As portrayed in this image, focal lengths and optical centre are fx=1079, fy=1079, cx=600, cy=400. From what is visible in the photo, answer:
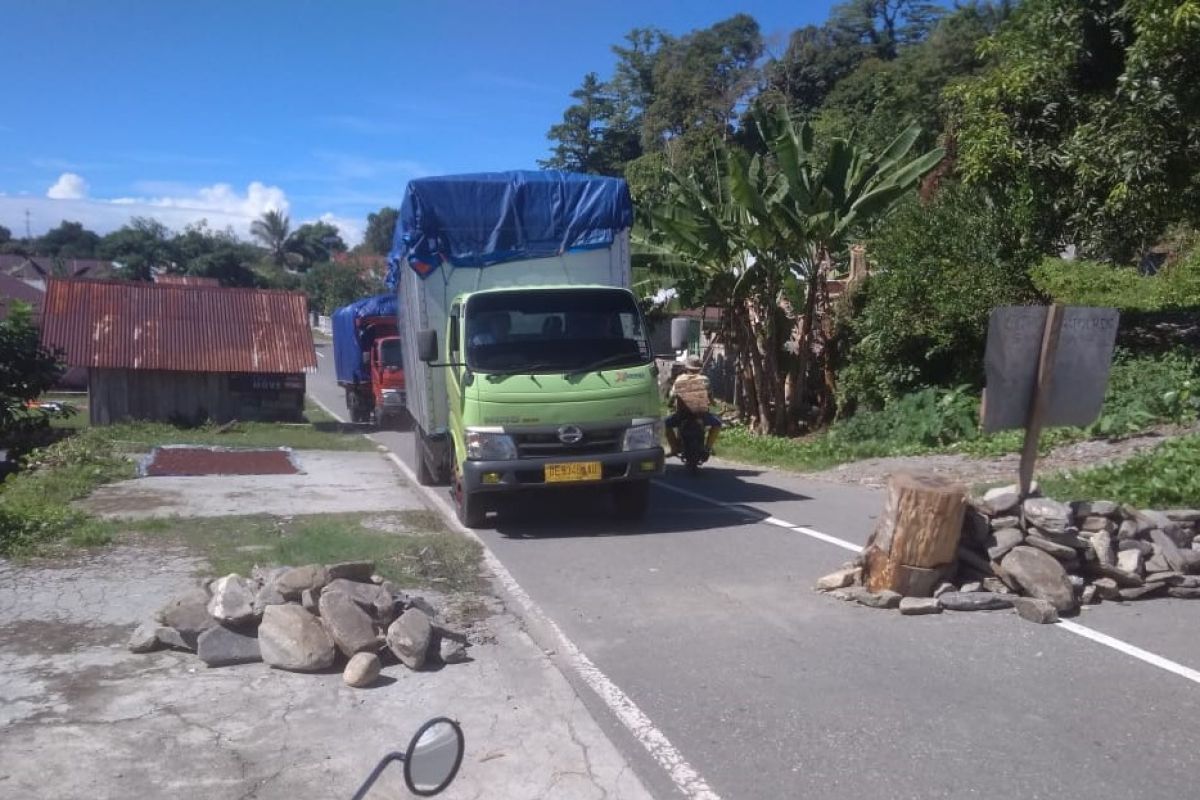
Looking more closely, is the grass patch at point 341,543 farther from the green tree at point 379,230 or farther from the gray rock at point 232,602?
the green tree at point 379,230

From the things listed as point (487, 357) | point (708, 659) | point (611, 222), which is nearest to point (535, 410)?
point (487, 357)

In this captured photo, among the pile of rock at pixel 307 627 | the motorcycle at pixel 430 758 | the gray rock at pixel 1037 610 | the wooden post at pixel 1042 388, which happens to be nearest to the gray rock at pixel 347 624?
the pile of rock at pixel 307 627

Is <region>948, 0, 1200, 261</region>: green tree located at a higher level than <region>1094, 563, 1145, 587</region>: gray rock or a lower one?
higher

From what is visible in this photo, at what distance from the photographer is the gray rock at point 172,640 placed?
6371mm

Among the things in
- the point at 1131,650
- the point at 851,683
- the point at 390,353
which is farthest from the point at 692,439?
the point at 390,353

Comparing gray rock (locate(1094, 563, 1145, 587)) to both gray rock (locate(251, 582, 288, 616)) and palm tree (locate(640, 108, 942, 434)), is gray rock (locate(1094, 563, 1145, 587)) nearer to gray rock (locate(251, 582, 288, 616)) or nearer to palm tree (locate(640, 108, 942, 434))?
gray rock (locate(251, 582, 288, 616))

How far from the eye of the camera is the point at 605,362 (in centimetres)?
1040

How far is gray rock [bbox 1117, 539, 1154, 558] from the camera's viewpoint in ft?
25.2

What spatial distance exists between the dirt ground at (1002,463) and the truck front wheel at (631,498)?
3158mm

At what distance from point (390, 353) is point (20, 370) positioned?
23.8 feet

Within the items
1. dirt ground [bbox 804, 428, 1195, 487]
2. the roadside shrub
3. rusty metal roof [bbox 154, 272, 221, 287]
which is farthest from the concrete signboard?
rusty metal roof [bbox 154, 272, 221, 287]

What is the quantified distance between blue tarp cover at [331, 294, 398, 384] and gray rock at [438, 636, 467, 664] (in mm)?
19391

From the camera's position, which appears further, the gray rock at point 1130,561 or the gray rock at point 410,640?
the gray rock at point 1130,561

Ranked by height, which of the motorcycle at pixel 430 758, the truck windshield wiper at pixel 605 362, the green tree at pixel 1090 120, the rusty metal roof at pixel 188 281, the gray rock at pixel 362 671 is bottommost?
the gray rock at pixel 362 671
